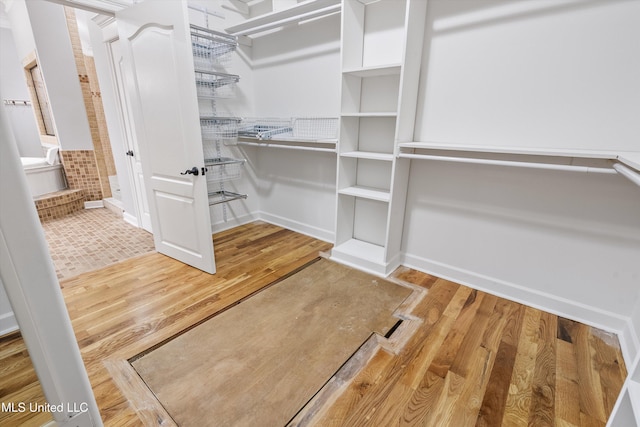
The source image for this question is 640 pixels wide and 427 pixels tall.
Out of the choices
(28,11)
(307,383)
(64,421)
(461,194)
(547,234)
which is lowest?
(307,383)

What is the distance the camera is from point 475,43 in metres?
1.97

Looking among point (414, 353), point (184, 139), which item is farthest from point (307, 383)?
point (184, 139)

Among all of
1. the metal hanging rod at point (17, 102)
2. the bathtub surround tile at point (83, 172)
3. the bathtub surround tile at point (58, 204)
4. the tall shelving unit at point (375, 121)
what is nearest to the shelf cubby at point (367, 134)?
the tall shelving unit at point (375, 121)

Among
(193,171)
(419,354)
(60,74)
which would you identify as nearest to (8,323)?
(193,171)

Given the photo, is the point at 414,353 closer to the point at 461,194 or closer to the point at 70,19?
the point at 461,194

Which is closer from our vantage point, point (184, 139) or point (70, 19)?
point (184, 139)

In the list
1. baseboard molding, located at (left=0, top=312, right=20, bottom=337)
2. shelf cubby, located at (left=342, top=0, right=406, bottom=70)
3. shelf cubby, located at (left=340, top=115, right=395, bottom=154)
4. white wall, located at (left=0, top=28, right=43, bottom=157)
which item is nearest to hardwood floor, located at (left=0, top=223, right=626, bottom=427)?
baseboard molding, located at (left=0, top=312, right=20, bottom=337)

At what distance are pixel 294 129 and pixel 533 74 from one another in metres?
2.08

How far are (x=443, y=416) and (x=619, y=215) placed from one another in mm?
1582

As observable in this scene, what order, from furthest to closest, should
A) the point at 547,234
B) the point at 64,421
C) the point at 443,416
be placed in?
1. the point at 547,234
2. the point at 443,416
3. the point at 64,421

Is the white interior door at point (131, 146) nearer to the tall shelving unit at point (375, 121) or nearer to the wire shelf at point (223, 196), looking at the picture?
the wire shelf at point (223, 196)

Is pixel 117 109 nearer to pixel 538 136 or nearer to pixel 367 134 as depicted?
pixel 367 134

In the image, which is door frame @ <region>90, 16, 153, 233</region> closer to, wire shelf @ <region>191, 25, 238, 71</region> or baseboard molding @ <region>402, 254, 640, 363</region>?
wire shelf @ <region>191, 25, 238, 71</region>

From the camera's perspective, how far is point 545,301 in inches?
79.9
